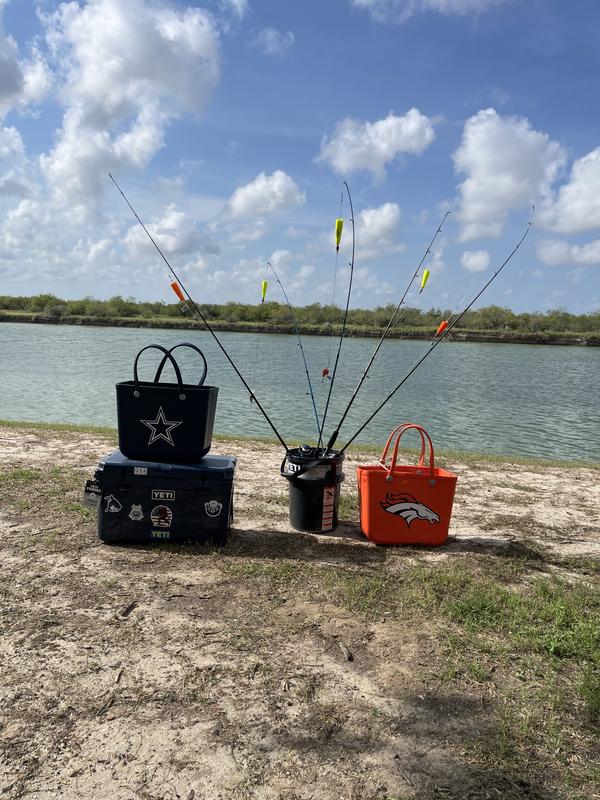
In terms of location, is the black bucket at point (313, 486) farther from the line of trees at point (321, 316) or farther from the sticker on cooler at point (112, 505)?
the line of trees at point (321, 316)

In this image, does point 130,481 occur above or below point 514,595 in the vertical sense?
above

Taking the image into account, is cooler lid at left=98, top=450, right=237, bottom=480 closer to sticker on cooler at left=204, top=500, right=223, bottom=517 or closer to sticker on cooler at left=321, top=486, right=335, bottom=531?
sticker on cooler at left=204, top=500, right=223, bottom=517

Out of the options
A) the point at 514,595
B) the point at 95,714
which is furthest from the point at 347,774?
the point at 514,595

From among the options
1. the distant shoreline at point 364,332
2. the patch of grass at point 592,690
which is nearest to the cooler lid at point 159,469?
the patch of grass at point 592,690

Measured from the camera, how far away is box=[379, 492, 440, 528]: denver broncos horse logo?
4719 millimetres

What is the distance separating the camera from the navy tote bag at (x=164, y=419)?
4.43 meters

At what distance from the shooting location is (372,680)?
2873 mm

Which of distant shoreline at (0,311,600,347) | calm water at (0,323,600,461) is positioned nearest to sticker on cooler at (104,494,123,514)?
calm water at (0,323,600,461)

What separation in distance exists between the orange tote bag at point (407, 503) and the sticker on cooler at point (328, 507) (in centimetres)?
26

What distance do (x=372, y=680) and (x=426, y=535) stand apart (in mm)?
2006

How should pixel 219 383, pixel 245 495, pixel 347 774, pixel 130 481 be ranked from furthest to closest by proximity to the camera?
pixel 219 383 < pixel 245 495 < pixel 130 481 < pixel 347 774

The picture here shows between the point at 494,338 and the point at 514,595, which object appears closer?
the point at 514,595

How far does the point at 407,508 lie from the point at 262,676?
216cm

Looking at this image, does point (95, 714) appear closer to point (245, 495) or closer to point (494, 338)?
point (245, 495)
